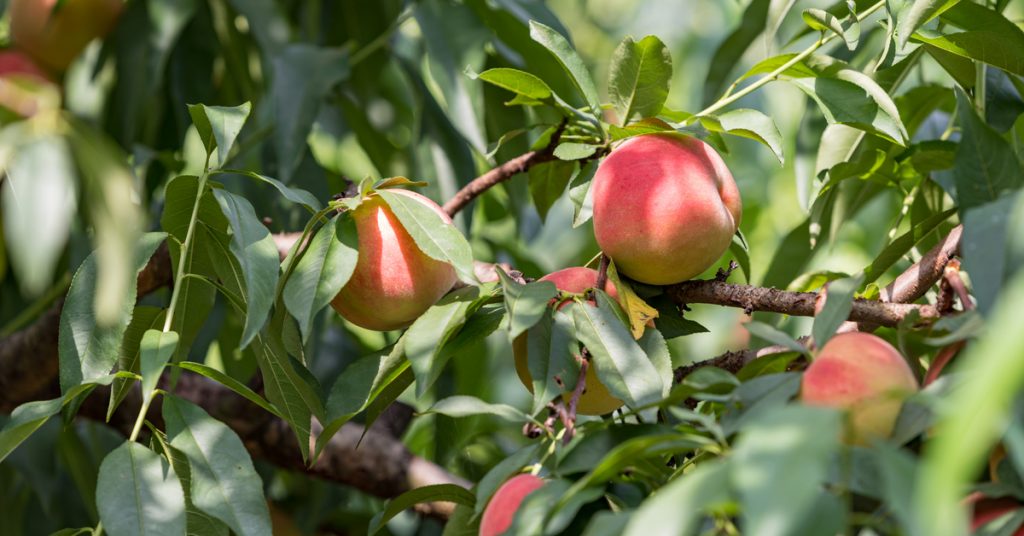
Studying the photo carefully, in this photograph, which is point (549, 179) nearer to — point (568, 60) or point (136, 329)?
point (568, 60)

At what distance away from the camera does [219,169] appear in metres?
0.68

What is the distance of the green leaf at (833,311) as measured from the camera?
0.55 meters

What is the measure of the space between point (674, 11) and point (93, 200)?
2188 mm

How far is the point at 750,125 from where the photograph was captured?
0.71m

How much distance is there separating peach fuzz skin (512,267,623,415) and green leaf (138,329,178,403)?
197mm

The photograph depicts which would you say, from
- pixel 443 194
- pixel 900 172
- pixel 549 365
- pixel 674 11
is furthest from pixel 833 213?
pixel 674 11

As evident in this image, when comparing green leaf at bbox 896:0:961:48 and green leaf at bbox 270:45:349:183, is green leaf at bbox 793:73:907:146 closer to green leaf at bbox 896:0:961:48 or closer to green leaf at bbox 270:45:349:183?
green leaf at bbox 896:0:961:48

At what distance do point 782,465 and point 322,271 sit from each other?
374mm

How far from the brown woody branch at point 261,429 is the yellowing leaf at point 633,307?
475mm

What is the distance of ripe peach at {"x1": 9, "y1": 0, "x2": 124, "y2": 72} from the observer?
126 cm

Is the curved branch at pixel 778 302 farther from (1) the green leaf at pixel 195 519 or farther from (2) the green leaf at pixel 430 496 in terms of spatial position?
(1) the green leaf at pixel 195 519

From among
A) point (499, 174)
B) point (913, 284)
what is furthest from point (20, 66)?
point (913, 284)

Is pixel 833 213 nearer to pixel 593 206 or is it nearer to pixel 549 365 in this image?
pixel 593 206

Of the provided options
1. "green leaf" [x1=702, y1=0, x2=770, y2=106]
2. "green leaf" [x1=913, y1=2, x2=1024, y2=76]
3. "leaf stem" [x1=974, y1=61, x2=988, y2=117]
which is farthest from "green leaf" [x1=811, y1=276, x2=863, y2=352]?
"green leaf" [x1=702, y1=0, x2=770, y2=106]
